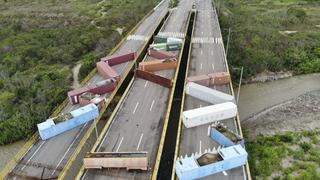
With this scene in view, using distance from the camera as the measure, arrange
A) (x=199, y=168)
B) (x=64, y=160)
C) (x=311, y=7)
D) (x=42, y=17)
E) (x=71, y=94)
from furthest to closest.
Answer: (x=311, y=7)
(x=42, y=17)
(x=71, y=94)
(x=64, y=160)
(x=199, y=168)

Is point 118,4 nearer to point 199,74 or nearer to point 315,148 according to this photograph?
point 199,74

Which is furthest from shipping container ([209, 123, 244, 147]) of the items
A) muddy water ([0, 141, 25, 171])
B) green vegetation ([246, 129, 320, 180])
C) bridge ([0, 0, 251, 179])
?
muddy water ([0, 141, 25, 171])

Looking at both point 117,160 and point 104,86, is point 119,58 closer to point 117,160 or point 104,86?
point 104,86

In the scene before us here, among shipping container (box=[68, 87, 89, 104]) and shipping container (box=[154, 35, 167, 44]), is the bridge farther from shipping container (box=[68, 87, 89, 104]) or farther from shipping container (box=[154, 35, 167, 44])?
shipping container (box=[154, 35, 167, 44])

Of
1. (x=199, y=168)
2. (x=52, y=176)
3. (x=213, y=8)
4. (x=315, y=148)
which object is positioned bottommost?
(x=315, y=148)

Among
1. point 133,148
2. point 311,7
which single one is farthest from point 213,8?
point 133,148

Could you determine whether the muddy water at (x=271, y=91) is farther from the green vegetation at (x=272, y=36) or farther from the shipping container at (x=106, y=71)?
the shipping container at (x=106, y=71)
